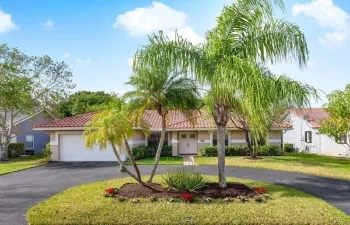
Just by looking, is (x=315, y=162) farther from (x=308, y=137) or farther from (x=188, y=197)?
(x=188, y=197)

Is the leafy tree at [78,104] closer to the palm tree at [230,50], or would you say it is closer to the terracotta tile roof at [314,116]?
the terracotta tile roof at [314,116]

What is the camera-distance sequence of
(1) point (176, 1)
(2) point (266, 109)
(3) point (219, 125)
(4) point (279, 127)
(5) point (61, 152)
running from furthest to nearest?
1. (4) point (279, 127)
2. (5) point (61, 152)
3. (1) point (176, 1)
4. (3) point (219, 125)
5. (2) point (266, 109)

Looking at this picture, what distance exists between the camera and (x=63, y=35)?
52.7ft

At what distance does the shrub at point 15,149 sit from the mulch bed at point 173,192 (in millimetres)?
23658

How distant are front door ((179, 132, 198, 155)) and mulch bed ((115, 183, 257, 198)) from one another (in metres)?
16.9

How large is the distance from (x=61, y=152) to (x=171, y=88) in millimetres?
16274

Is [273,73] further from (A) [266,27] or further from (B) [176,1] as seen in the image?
(B) [176,1]

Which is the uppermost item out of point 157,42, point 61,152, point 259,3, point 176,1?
point 176,1

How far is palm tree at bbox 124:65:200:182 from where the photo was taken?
1067cm

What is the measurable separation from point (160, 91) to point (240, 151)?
18176 mm

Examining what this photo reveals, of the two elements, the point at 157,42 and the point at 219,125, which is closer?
the point at 157,42

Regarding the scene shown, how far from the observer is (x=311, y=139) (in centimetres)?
3484

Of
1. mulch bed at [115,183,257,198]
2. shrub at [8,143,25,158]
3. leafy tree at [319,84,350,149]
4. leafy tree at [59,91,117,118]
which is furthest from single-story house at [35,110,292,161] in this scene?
leafy tree at [59,91,117,118]

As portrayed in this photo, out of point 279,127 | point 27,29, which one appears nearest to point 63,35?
point 27,29
